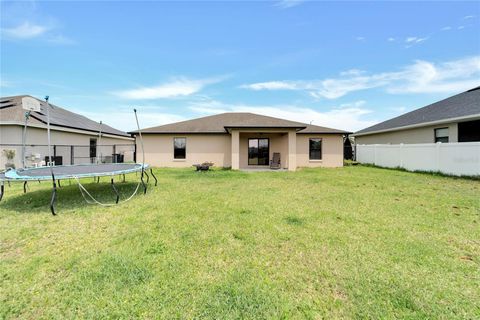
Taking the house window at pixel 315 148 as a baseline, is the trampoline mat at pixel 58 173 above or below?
below

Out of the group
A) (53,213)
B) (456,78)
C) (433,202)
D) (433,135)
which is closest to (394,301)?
(433,202)

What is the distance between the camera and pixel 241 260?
3258 mm

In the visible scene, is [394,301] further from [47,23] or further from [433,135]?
[433,135]

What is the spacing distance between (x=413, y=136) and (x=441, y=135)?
7.98ft

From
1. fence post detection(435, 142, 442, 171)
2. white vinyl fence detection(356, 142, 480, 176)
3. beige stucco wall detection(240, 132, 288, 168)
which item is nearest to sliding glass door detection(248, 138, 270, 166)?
beige stucco wall detection(240, 132, 288, 168)

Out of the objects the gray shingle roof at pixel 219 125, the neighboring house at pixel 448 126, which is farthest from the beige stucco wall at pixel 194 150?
the neighboring house at pixel 448 126

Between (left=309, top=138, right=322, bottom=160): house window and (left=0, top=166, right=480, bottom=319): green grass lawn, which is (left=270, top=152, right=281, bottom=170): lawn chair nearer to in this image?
(left=309, top=138, right=322, bottom=160): house window

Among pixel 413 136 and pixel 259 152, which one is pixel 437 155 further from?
pixel 259 152

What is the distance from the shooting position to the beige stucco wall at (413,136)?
44.8ft

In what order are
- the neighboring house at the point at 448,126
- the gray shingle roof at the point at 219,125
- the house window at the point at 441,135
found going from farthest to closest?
the gray shingle roof at the point at 219,125 → the house window at the point at 441,135 → the neighboring house at the point at 448,126

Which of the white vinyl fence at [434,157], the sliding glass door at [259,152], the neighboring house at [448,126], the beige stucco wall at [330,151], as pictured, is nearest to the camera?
the white vinyl fence at [434,157]

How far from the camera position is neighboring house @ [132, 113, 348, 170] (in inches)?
649

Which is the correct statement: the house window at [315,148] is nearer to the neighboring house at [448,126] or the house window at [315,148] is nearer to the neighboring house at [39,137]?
the neighboring house at [448,126]

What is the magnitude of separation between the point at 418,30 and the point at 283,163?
11.0 metres
